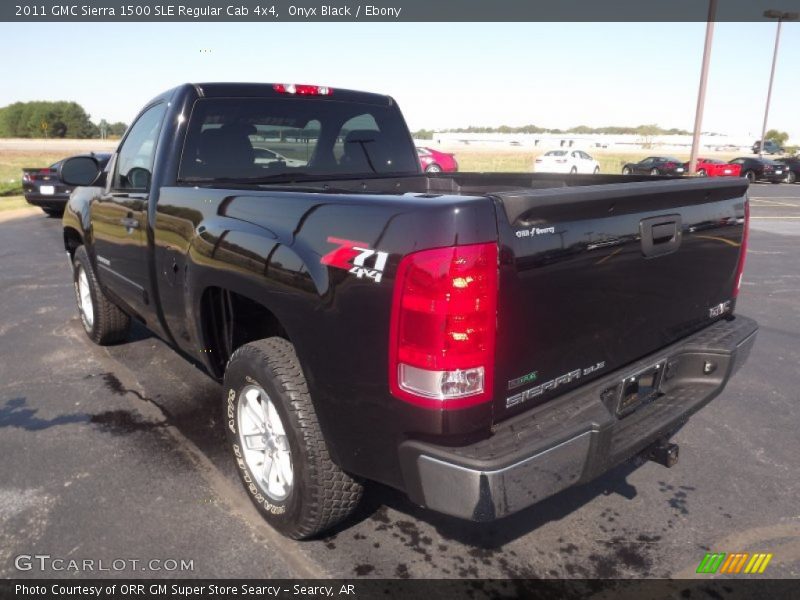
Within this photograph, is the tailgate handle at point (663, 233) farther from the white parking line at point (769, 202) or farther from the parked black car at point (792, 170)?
the parked black car at point (792, 170)

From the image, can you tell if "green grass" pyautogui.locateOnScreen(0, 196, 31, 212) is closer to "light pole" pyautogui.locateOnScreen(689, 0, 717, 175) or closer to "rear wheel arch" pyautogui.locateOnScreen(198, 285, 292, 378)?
"rear wheel arch" pyautogui.locateOnScreen(198, 285, 292, 378)

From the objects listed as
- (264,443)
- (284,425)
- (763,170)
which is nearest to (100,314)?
(264,443)

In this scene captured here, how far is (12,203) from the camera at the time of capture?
1861 centimetres

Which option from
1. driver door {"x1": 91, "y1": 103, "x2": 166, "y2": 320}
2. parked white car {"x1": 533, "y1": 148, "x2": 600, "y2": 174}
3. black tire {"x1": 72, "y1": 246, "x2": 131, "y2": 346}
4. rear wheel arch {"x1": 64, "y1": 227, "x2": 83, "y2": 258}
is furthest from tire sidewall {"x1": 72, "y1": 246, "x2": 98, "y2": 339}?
parked white car {"x1": 533, "y1": 148, "x2": 600, "y2": 174}

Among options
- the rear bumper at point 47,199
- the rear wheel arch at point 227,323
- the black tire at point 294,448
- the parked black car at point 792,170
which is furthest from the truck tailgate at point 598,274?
the parked black car at point 792,170

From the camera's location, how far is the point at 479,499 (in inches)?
76.1

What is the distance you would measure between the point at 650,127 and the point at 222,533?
332ft

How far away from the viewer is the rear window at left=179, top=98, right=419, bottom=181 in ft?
11.6

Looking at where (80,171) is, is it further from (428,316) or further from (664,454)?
(664,454)

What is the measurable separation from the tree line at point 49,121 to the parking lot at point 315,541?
115m

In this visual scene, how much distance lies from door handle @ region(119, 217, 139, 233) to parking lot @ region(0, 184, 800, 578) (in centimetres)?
121

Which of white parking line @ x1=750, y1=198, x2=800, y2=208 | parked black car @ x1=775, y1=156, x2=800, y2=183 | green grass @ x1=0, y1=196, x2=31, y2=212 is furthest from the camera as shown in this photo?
parked black car @ x1=775, y1=156, x2=800, y2=183

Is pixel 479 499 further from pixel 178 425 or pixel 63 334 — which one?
pixel 63 334

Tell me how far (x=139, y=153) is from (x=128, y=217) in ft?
1.58
